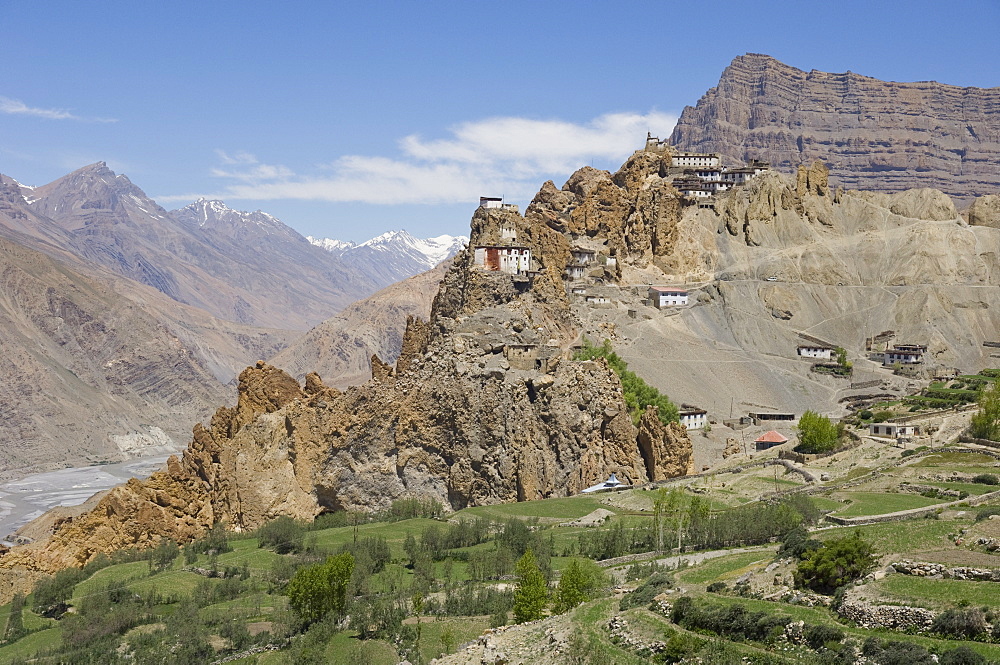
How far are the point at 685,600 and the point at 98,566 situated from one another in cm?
5136

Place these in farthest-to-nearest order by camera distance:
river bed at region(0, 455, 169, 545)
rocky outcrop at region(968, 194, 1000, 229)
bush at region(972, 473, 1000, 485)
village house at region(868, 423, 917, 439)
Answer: rocky outcrop at region(968, 194, 1000, 229)
river bed at region(0, 455, 169, 545)
village house at region(868, 423, 917, 439)
bush at region(972, 473, 1000, 485)

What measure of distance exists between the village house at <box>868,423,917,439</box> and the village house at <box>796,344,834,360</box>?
43.4 metres

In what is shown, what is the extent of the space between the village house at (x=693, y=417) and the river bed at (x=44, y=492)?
92.0 metres

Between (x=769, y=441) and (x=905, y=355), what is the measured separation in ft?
131

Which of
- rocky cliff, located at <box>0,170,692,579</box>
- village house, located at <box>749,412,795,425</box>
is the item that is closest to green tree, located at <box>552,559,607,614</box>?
rocky cliff, located at <box>0,170,692,579</box>

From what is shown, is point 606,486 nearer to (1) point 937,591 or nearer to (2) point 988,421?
(2) point 988,421

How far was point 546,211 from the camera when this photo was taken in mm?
142875

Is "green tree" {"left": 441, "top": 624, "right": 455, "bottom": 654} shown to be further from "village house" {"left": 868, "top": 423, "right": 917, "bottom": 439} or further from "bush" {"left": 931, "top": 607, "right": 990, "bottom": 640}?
"village house" {"left": 868, "top": 423, "right": 917, "bottom": 439}

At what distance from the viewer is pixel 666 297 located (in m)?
135

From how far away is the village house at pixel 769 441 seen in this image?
9700 centimetres

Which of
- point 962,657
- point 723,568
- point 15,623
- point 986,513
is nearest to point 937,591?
point 962,657

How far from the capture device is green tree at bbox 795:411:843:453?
83.4 metres

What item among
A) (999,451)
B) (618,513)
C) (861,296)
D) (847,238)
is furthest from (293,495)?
(847,238)

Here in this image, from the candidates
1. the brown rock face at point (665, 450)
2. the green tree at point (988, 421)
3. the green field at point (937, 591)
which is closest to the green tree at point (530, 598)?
the green field at point (937, 591)
